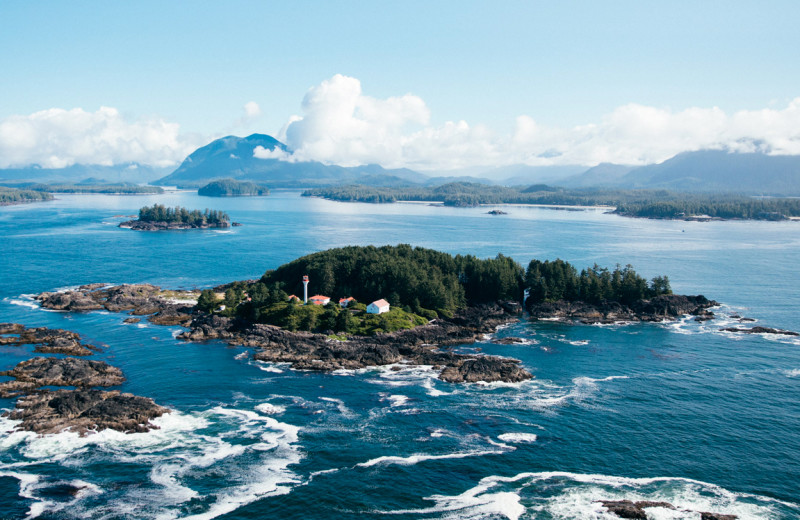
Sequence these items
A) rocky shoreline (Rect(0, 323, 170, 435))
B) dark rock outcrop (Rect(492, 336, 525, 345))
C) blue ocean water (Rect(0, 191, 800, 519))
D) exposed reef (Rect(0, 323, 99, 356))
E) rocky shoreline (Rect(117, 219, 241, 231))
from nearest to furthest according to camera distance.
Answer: blue ocean water (Rect(0, 191, 800, 519)), rocky shoreline (Rect(0, 323, 170, 435)), exposed reef (Rect(0, 323, 99, 356)), dark rock outcrop (Rect(492, 336, 525, 345)), rocky shoreline (Rect(117, 219, 241, 231))

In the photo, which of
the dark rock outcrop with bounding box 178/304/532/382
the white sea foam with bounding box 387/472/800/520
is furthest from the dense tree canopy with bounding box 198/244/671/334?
A: the white sea foam with bounding box 387/472/800/520

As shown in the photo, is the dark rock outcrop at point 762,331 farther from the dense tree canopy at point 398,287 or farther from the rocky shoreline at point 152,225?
the rocky shoreline at point 152,225

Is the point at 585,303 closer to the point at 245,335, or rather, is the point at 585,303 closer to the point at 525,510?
the point at 245,335

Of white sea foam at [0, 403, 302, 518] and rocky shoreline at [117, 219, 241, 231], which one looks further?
rocky shoreline at [117, 219, 241, 231]

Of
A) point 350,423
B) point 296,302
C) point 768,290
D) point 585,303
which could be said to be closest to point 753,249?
point 768,290

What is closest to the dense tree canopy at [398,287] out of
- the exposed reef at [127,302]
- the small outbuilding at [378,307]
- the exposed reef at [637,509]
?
the small outbuilding at [378,307]

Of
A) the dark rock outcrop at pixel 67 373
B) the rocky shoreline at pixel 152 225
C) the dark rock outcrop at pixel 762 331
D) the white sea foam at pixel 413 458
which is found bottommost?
the white sea foam at pixel 413 458

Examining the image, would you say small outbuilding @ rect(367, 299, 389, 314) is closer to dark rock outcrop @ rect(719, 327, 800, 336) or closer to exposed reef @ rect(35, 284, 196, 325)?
exposed reef @ rect(35, 284, 196, 325)
